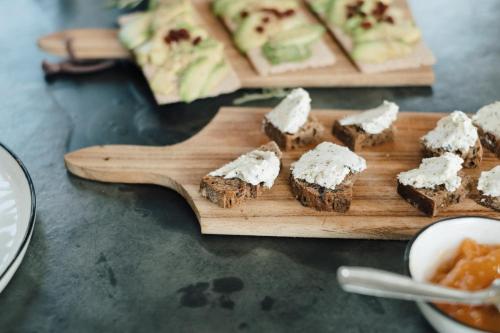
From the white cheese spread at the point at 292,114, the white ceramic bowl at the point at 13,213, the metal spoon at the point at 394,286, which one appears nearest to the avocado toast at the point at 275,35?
the white cheese spread at the point at 292,114

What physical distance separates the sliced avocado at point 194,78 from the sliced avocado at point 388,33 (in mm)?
883

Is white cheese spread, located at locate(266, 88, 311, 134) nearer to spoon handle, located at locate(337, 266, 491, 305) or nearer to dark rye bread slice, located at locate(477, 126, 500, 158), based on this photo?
dark rye bread slice, located at locate(477, 126, 500, 158)

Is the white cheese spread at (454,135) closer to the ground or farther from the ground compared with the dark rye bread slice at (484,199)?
farther from the ground

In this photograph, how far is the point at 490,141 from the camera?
292 cm

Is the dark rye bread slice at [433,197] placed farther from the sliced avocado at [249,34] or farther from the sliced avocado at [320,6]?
the sliced avocado at [320,6]

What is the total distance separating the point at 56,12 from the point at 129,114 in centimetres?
134

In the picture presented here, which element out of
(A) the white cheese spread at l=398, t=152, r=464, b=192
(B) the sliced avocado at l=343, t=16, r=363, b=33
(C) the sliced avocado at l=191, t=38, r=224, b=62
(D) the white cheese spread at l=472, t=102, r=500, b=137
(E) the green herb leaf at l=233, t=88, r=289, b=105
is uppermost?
(C) the sliced avocado at l=191, t=38, r=224, b=62

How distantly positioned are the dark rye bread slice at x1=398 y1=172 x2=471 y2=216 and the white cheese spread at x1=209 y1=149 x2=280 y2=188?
20.4 inches

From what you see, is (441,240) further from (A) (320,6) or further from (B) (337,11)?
(A) (320,6)

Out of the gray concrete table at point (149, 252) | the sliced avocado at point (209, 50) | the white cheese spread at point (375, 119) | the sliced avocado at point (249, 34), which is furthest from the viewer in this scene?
the sliced avocado at point (249, 34)

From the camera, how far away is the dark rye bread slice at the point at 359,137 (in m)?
2.90

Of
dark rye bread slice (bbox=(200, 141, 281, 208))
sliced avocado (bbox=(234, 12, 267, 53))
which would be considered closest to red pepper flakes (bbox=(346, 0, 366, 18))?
sliced avocado (bbox=(234, 12, 267, 53))

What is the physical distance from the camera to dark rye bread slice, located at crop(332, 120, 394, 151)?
114 inches

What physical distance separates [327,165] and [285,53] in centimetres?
119
